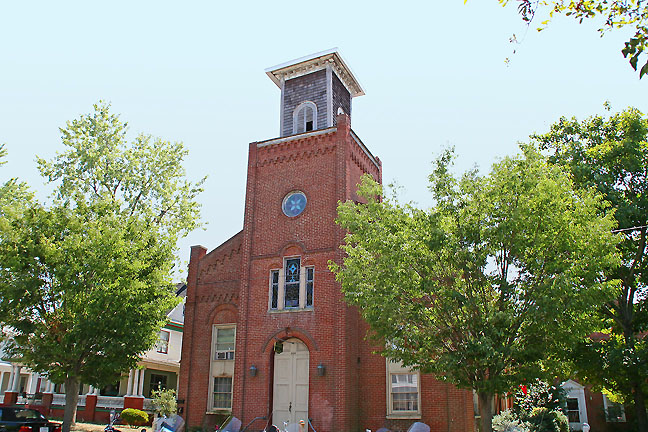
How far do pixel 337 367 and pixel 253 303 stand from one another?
13.9 ft

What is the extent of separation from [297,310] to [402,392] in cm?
453

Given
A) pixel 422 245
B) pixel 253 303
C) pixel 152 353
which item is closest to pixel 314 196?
pixel 253 303

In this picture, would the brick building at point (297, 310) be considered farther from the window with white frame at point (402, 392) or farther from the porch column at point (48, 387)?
the porch column at point (48, 387)

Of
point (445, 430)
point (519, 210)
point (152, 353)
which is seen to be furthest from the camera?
point (152, 353)

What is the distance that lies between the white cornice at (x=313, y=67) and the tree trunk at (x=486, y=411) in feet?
50.1

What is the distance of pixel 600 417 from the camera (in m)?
24.6

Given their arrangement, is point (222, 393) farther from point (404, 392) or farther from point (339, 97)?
point (339, 97)

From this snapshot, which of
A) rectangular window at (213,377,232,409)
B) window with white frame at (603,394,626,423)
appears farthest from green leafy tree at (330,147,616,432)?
window with white frame at (603,394,626,423)

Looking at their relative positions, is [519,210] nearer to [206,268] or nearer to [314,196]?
[314,196]

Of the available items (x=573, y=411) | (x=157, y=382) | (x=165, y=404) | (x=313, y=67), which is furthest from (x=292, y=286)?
(x=157, y=382)

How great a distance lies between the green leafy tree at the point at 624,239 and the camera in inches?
642

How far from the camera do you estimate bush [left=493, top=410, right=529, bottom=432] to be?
65.1 feet

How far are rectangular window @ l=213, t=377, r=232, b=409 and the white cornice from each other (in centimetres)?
1295

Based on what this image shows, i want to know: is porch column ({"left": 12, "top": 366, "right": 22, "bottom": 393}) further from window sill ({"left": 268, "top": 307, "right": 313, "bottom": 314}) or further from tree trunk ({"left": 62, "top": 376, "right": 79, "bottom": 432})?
window sill ({"left": 268, "top": 307, "right": 313, "bottom": 314})
